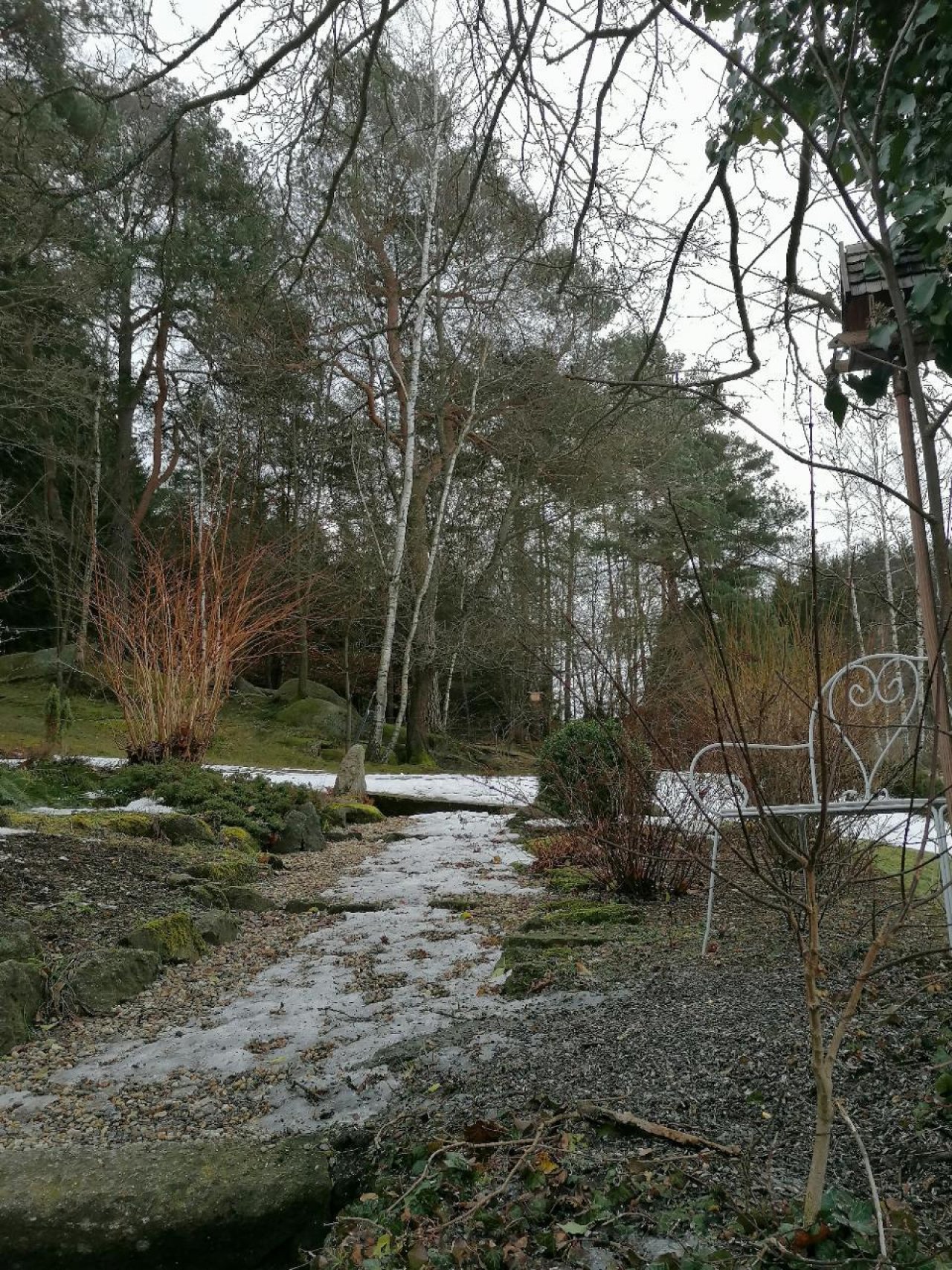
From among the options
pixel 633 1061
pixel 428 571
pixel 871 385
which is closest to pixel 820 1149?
pixel 633 1061

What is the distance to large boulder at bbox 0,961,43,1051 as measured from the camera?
2.58 m

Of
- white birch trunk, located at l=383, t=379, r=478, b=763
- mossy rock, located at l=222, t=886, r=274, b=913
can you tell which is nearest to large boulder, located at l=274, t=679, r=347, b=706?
Result: white birch trunk, located at l=383, t=379, r=478, b=763

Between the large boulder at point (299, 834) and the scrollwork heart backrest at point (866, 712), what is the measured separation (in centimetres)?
366

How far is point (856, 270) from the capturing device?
144 inches

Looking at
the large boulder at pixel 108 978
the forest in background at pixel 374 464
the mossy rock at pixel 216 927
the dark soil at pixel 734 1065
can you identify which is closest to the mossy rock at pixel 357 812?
the forest in background at pixel 374 464

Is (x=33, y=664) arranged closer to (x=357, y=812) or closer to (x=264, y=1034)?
(x=357, y=812)

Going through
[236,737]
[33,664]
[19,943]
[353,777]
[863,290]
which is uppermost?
[863,290]

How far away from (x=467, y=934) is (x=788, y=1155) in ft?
8.16

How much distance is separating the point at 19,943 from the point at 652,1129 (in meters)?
2.28

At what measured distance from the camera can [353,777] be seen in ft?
28.4

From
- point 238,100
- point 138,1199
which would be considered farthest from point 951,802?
point 238,100

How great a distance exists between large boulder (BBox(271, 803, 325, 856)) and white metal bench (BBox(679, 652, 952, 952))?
2837 mm

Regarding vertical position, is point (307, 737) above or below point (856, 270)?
below

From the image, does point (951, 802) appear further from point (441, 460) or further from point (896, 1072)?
point (441, 460)
